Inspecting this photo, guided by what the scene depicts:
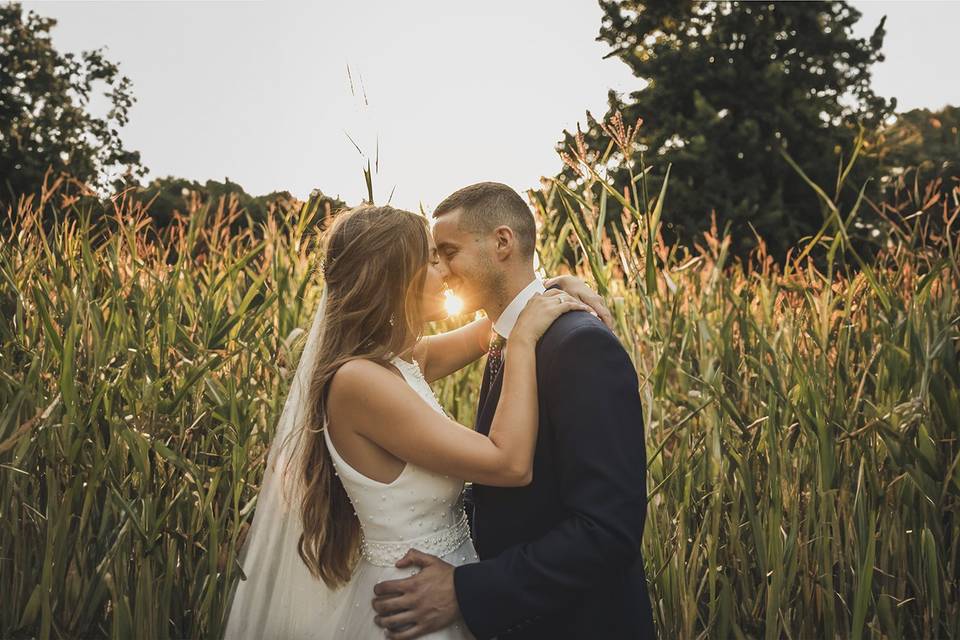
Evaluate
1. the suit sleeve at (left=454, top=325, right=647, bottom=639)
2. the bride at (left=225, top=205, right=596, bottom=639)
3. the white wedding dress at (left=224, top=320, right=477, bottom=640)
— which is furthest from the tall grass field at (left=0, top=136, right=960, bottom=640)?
the suit sleeve at (left=454, top=325, right=647, bottom=639)

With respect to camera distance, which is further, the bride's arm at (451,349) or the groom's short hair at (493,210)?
the bride's arm at (451,349)

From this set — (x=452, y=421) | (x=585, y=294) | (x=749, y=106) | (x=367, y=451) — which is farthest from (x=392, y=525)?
(x=749, y=106)

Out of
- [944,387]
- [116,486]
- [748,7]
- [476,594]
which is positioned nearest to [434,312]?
[476,594]

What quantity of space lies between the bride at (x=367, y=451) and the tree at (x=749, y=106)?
1570cm

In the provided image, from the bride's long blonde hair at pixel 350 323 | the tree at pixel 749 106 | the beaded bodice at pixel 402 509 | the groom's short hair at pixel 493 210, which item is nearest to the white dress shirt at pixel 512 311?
the groom's short hair at pixel 493 210

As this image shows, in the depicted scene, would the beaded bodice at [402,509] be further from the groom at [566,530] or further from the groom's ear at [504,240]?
the groom's ear at [504,240]

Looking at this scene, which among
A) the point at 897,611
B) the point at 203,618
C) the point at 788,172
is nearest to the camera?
the point at 203,618

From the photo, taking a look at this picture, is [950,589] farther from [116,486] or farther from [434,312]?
[116,486]

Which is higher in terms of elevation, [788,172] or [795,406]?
[788,172]

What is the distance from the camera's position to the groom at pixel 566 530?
207cm

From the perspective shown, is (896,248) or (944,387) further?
(896,248)

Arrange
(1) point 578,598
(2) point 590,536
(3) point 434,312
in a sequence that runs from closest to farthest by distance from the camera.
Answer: (2) point 590,536
(1) point 578,598
(3) point 434,312

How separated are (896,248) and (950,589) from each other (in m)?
1.62

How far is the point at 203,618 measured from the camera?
2.76 metres
